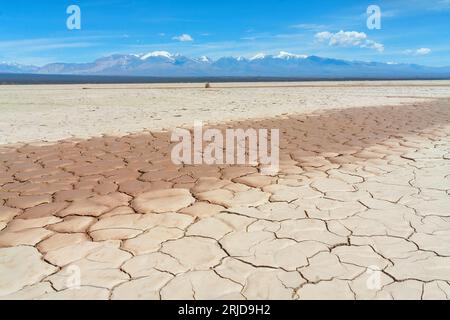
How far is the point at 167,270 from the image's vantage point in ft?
6.04

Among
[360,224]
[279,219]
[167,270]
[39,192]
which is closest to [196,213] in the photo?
[279,219]

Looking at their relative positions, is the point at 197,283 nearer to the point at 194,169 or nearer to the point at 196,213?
the point at 196,213

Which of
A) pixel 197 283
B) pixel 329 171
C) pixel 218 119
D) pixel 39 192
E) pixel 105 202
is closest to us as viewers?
pixel 197 283

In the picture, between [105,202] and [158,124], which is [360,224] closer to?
[105,202]

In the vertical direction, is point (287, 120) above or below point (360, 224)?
above

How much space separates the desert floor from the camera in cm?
172

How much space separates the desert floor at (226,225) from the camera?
1.72 meters

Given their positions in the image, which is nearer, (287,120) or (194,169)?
(194,169)

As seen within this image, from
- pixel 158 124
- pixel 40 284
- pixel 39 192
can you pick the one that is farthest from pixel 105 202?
pixel 158 124

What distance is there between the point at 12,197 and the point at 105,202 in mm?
799

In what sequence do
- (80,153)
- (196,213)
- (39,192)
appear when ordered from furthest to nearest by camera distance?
(80,153) < (39,192) < (196,213)

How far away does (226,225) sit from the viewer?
236 centimetres

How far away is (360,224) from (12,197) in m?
2.61

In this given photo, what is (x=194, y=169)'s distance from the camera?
366 cm
